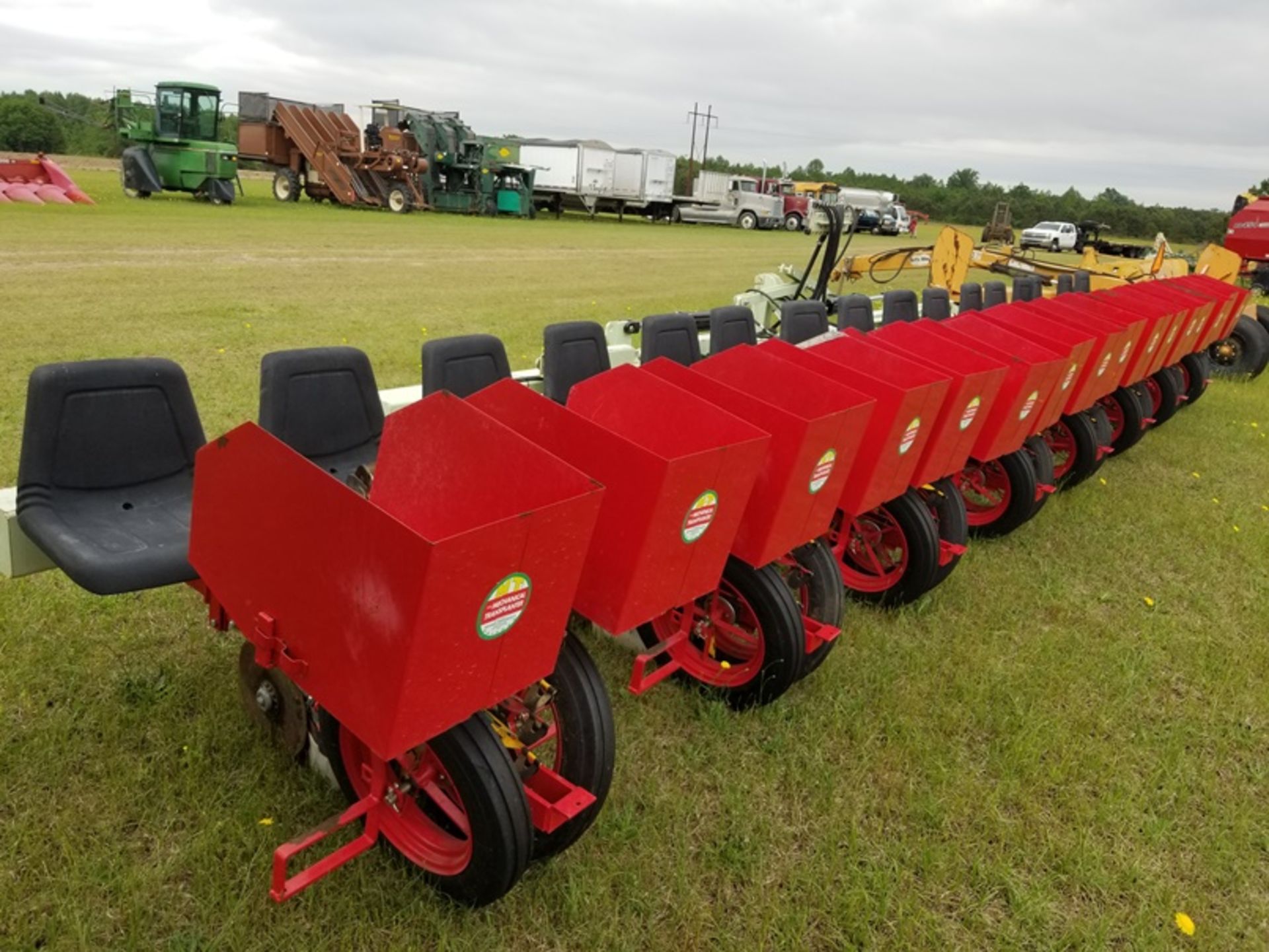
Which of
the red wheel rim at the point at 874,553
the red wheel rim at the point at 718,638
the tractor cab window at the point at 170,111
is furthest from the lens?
the tractor cab window at the point at 170,111

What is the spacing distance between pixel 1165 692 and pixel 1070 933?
4.59 ft

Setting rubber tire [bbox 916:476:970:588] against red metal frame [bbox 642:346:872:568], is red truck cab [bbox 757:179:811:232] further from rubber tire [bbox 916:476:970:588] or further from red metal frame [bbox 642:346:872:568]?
red metal frame [bbox 642:346:872:568]

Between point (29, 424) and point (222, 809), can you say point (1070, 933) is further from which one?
point (29, 424)

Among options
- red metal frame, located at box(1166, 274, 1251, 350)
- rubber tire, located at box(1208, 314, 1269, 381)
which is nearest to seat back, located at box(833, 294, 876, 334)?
red metal frame, located at box(1166, 274, 1251, 350)

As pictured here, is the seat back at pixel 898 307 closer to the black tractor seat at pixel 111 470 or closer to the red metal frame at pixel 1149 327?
the red metal frame at pixel 1149 327

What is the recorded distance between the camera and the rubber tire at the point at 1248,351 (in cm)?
862

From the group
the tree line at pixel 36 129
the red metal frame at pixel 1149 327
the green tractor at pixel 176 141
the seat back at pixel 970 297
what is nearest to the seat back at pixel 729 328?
the red metal frame at pixel 1149 327

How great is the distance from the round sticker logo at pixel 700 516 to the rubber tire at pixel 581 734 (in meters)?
0.37

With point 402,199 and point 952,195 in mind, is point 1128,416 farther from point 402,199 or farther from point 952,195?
point 952,195

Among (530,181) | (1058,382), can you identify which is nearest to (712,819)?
(1058,382)

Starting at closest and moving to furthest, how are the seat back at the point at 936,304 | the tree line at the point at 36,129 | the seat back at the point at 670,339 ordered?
1. the seat back at the point at 670,339
2. the seat back at the point at 936,304
3. the tree line at the point at 36,129

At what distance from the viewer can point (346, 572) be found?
1532 millimetres

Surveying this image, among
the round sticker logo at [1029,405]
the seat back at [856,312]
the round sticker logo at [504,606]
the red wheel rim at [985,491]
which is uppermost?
the round sticker logo at [504,606]

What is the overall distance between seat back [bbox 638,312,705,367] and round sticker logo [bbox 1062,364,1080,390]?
1.63 metres
